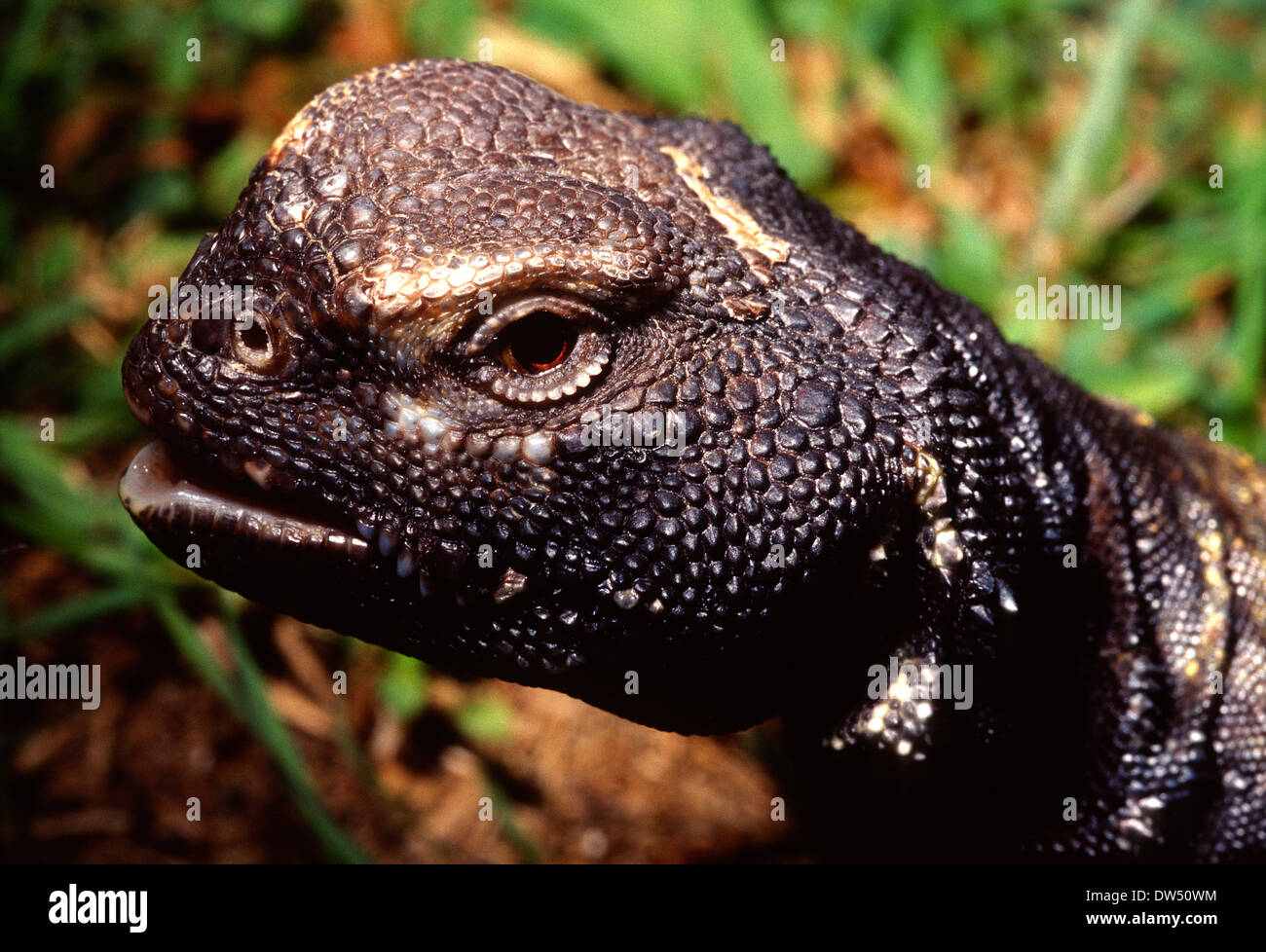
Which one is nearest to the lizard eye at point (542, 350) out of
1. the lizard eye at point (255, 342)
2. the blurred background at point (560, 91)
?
the lizard eye at point (255, 342)

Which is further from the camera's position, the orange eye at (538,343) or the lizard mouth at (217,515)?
the lizard mouth at (217,515)

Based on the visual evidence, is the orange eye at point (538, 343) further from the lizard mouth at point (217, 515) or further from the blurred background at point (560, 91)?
the blurred background at point (560, 91)

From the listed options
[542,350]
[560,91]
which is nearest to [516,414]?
[542,350]

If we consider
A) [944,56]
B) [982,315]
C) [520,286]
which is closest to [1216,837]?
[982,315]

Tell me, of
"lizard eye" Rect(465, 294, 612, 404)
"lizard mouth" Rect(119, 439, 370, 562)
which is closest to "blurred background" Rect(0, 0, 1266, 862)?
"lizard mouth" Rect(119, 439, 370, 562)
